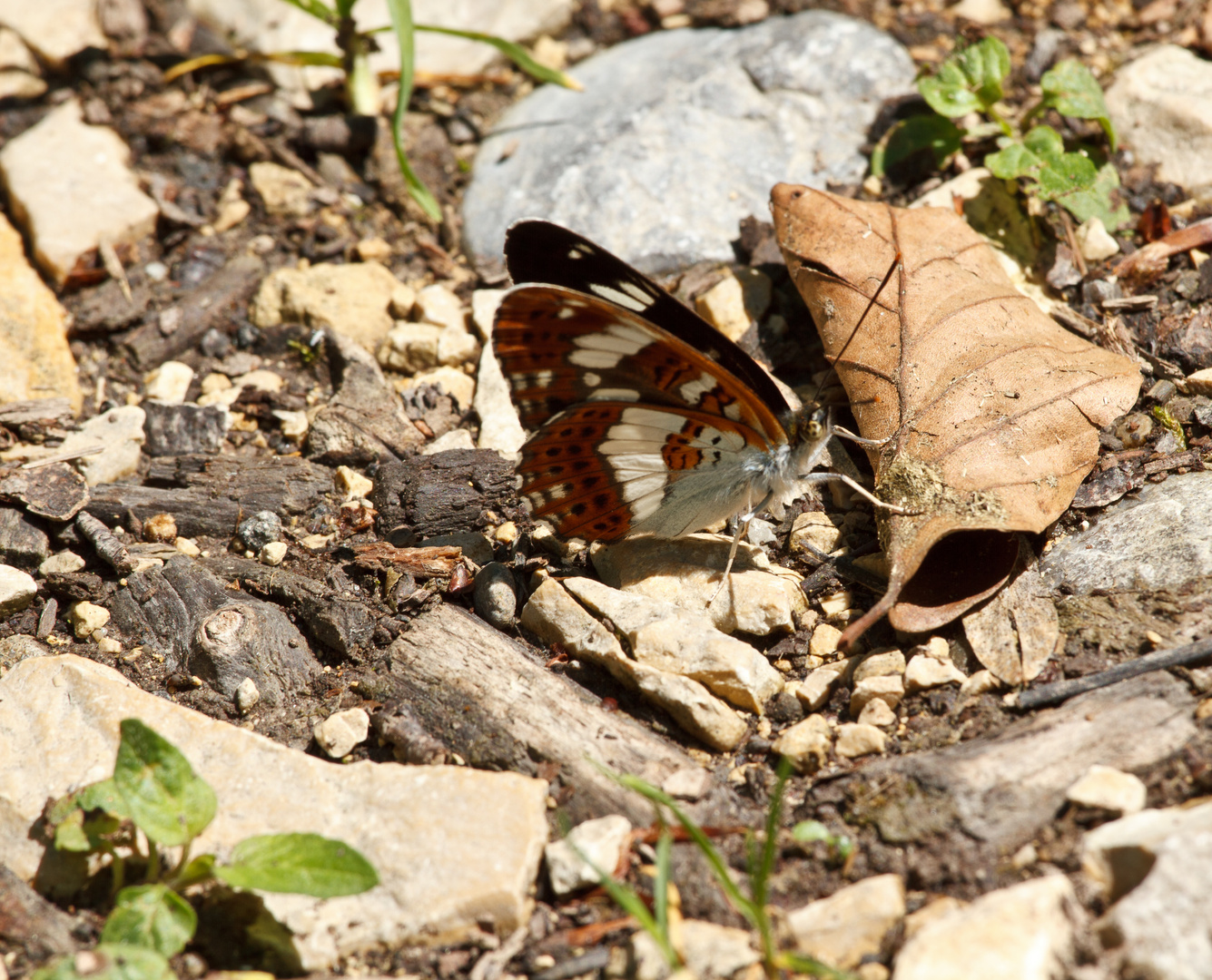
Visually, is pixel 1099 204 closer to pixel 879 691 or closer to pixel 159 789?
pixel 879 691

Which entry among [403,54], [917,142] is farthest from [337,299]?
[917,142]

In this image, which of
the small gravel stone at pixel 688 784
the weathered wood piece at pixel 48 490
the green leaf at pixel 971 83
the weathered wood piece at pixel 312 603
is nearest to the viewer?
the small gravel stone at pixel 688 784

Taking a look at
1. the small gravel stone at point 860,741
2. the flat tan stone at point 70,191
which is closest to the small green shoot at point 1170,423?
the small gravel stone at point 860,741

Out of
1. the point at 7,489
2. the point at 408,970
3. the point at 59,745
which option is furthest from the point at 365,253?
the point at 408,970

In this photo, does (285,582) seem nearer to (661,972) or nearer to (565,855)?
(565,855)

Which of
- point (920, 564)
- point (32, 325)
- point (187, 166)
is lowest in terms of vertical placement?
point (920, 564)

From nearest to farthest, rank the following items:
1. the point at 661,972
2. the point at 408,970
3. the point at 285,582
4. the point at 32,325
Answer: the point at 661,972 → the point at 408,970 → the point at 285,582 → the point at 32,325

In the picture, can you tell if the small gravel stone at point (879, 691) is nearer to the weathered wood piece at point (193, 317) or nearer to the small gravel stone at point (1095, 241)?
the small gravel stone at point (1095, 241)
